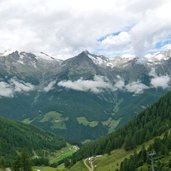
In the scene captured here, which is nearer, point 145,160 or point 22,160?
point 22,160

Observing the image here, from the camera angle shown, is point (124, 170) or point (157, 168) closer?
point (157, 168)

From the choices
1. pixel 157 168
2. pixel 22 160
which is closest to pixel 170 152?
pixel 157 168

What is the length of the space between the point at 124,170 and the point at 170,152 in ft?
76.3

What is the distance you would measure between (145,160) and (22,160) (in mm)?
63198

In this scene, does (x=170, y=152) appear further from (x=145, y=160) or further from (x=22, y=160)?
(x=22, y=160)

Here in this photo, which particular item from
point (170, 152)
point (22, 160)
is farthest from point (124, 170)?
point (22, 160)

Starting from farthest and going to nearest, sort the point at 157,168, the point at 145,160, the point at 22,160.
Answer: the point at 145,160, the point at 157,168, the point at 22,160

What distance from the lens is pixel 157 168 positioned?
176000 mm

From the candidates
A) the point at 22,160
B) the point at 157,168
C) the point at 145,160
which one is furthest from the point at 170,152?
the point at 22,160

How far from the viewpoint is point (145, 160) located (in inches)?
7844

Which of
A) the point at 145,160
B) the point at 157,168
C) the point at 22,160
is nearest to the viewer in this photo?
the point at 22,160

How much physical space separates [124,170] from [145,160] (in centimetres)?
1094

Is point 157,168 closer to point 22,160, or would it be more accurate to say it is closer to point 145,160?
point 145,160

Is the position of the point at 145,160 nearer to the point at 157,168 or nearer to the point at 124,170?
the point at 124,170
